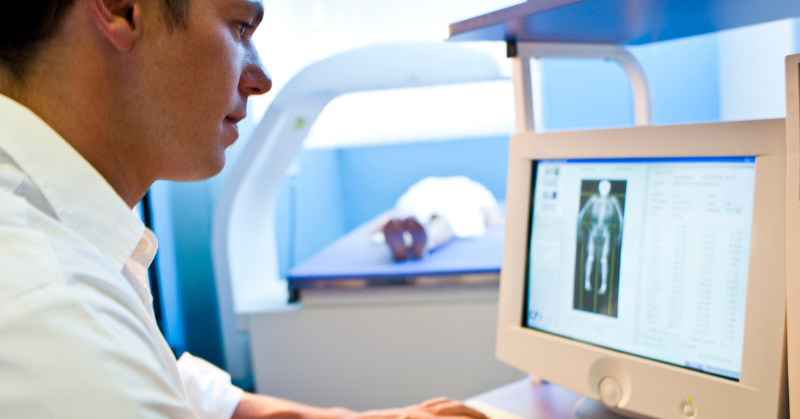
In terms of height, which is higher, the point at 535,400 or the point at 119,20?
the point at 119,20

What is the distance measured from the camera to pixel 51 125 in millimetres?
550

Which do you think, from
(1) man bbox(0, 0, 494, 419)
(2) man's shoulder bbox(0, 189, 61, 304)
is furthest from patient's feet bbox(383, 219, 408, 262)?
(2) man's shoulder bbox(0, 189, 61, 304)

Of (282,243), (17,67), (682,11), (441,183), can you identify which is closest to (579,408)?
(682,11)

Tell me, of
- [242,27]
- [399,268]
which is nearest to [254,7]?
[242,27]

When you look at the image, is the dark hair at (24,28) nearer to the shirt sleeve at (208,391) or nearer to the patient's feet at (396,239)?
the shirt sleeve at (208,391)

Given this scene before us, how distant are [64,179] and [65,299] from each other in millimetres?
171

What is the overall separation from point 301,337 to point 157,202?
60cm

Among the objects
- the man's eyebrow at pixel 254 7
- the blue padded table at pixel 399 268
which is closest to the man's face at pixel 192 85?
the man's eyebrow at pixel 254 7

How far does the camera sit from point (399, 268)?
1.36 m

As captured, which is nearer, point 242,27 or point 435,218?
point 242,27

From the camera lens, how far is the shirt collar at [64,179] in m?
0.48

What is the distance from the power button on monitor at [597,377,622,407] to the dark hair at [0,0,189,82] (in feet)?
2.50

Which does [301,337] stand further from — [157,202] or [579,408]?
[579,408]

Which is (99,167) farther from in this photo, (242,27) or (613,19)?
(613,19)
